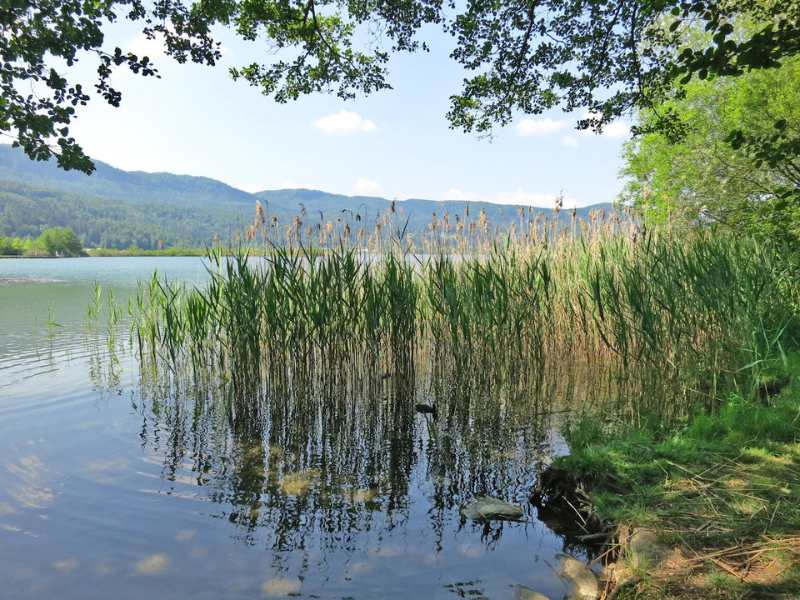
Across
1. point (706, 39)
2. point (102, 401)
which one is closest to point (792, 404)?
point (102, 401)

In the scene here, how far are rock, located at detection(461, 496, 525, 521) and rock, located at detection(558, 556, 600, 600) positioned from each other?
579mm

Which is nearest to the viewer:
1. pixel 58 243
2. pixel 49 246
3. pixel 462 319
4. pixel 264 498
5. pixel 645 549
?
pixel 645 549

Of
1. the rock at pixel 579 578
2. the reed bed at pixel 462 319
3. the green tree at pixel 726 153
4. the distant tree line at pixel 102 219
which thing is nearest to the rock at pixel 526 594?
the rock at pixel 579 578

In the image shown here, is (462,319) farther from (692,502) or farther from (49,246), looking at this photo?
(49,246)

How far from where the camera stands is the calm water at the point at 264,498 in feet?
10.0

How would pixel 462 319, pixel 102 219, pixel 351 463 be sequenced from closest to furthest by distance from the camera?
pixel 351 463 → pixel 462 319 → pixel 102 219

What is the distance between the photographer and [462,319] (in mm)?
6227

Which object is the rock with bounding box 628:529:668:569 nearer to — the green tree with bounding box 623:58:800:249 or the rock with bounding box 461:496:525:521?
the rock with bounding box 461:496:525:521

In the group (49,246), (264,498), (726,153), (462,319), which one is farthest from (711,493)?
(49,246)

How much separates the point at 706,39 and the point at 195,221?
124 m

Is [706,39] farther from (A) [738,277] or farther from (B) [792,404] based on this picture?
(B) [792,404]

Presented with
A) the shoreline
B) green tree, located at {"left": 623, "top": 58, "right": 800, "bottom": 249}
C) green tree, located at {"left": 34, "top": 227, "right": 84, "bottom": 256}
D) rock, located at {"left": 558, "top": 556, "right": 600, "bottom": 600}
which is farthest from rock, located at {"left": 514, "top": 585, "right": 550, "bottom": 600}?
green tree, located at {"left": 34, "top": 227, "right": 84, "bottom": 256}

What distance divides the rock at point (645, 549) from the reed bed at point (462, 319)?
2462mm

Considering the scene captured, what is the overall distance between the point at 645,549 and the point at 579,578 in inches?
15.8
